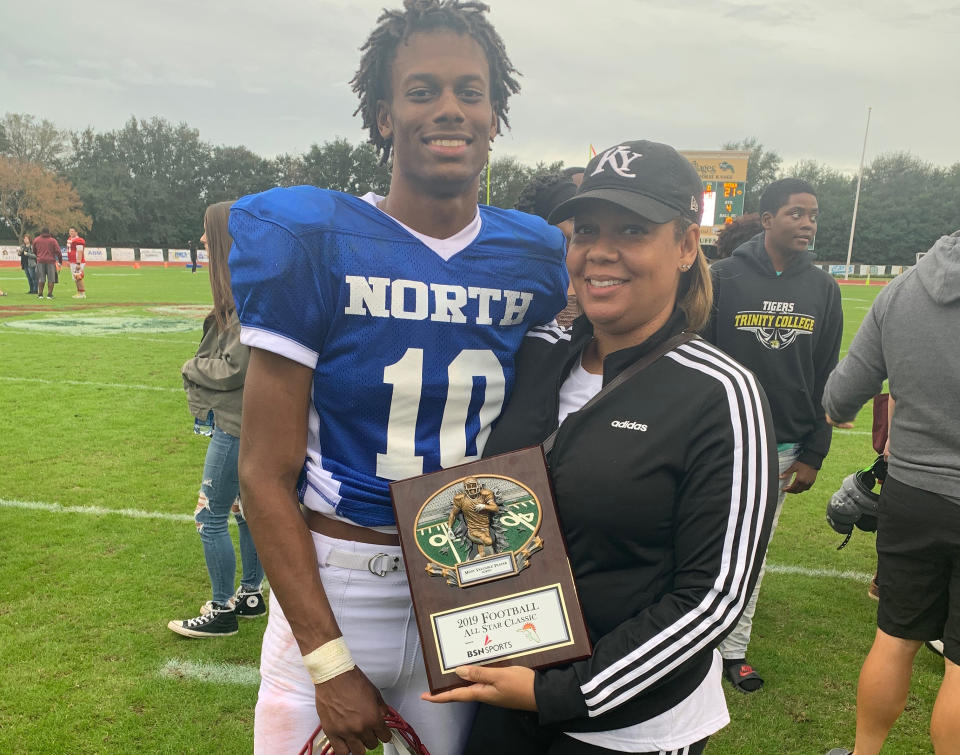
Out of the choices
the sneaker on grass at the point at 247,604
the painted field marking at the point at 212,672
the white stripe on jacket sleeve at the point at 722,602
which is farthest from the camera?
the sneaker on grass at the point at 247,604

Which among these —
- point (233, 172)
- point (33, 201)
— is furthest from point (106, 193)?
point (233, 172)

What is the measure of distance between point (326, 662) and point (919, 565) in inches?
79.5

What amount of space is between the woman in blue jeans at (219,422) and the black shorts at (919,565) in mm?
2704

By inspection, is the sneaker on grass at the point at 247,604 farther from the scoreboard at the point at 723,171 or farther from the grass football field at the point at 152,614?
the scoreboard at the point at 723,171

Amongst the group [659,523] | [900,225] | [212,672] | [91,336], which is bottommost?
[212,672]

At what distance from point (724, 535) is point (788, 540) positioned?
415cm

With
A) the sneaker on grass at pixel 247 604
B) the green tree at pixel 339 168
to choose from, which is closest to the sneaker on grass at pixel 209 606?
the sneaker on grass at pixel 247 604

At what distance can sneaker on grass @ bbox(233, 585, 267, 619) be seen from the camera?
149 inches

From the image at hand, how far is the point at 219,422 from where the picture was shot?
3.37 metres

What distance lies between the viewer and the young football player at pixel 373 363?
58.6 inches

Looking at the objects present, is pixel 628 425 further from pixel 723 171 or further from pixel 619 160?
pixel 723 171

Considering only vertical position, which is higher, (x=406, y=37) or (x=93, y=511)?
(x=406, y=37)

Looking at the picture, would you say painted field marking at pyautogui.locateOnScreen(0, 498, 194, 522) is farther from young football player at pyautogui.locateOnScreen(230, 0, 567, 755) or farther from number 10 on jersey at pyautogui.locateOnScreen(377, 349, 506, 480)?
number 10 on jersey at pyautogui.locateOnScreen(377, 349, 506, 480)

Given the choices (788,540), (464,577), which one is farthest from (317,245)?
(788,540)
